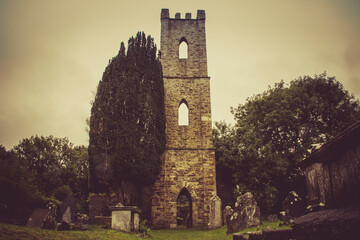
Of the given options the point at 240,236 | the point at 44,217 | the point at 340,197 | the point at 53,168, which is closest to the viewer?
the point at 340,197

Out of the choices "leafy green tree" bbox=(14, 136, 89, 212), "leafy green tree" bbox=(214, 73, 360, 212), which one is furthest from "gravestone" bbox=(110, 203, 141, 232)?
"leafy green tree" bbox=(14, 136, 89, 212)

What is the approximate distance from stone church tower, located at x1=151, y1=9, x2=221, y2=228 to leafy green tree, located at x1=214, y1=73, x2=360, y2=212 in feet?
7.98

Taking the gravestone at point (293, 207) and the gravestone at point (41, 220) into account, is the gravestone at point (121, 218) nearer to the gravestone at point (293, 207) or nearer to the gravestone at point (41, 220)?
the gravestone at point (41, 220)

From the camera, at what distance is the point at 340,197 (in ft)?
10.3

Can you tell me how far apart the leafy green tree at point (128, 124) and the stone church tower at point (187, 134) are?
147 centimetres

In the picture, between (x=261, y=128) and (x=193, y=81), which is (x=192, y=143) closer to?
(x=193, y=81)

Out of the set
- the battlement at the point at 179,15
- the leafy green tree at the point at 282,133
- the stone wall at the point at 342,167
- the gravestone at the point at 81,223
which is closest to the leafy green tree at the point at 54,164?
the leafy green tree at the point at 282,133

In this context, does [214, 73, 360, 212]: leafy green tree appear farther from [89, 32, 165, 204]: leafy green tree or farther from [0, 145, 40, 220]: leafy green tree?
[0, 145, 40, 220]: leafy green tree

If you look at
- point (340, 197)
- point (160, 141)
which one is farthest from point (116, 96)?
point (340, 197)

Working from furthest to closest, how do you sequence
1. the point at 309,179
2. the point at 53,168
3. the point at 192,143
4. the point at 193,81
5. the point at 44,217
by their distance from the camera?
1. the point at 53,168
2. the point at 193,81
3. the point at 192,143
4. the point at 44,217
5. the point at 309,179

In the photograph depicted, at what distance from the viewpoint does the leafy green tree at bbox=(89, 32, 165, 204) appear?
43.7 ft

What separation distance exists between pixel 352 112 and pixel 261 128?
20.2 feet

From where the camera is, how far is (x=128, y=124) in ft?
46.3

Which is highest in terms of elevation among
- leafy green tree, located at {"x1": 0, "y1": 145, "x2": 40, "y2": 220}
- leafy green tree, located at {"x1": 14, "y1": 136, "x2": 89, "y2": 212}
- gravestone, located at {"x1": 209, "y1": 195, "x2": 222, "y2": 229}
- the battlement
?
the battlement
